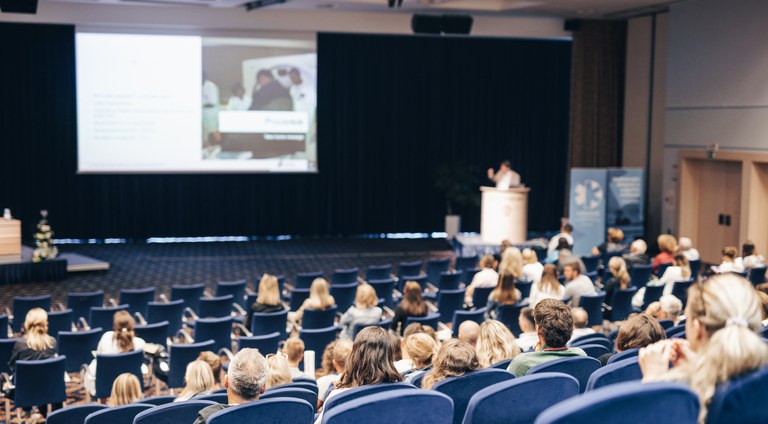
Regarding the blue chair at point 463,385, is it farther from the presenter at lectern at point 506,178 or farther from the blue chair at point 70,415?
the presenter at lectern at point 506,178

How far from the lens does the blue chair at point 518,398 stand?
250 cm

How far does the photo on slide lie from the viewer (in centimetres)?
1680

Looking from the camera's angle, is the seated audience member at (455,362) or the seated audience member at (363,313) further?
the seated audience member at (363,313)

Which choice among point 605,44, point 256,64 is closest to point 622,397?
point 256,64

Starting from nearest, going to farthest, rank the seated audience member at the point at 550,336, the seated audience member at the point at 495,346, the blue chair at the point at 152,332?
1. the seated audience member at the point at 550,336
2. the seated audience member at the point at 495,346
3. the blue chair at the point at 152,332

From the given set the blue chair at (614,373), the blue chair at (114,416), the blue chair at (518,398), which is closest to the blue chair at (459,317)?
the blue chair at (114,416)

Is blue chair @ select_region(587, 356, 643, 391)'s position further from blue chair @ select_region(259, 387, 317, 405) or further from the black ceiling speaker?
the black ceiling speaker

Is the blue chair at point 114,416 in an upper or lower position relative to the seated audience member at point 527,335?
lower

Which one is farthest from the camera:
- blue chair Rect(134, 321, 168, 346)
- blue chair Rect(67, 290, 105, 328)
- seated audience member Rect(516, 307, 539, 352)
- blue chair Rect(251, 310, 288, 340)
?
blue chair Rect(67, 290, 105, 328)

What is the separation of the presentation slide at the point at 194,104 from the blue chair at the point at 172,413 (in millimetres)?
13408

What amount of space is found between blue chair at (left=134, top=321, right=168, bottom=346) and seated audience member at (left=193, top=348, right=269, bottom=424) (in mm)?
3851

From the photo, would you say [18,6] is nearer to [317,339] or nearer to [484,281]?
[484,281]

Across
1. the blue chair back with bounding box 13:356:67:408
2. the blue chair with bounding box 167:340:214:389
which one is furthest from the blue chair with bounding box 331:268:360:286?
the blue chair back with bounding box 13:356:67:408

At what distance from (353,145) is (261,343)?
40.1 ft
